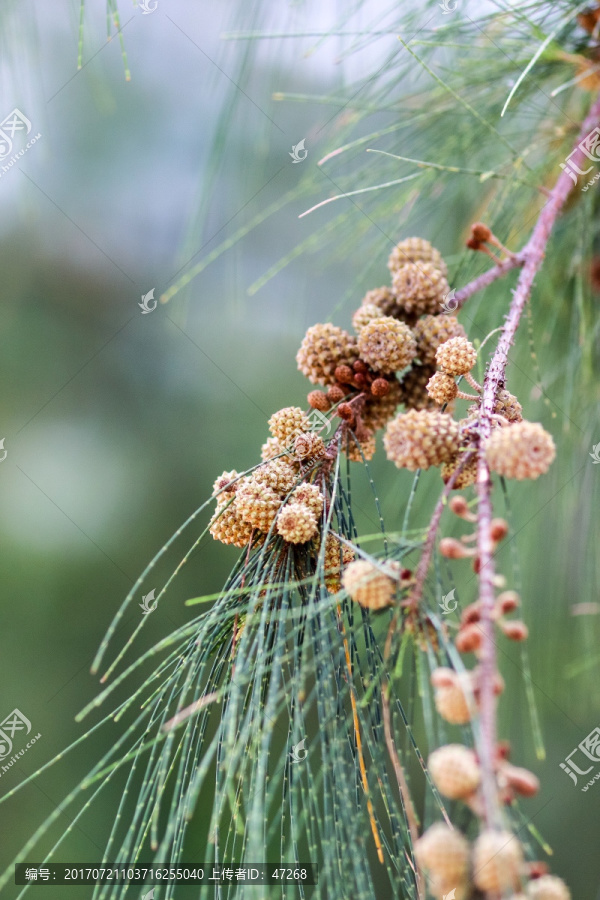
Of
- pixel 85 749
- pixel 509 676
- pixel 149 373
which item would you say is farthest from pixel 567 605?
pixel 149 373

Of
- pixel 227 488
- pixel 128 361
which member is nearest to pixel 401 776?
pixel 227 488

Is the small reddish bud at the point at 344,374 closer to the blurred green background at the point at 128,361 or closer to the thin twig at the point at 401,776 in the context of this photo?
the thin twig at the point at 401,776

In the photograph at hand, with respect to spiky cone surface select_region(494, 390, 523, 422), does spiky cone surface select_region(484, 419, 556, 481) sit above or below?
below

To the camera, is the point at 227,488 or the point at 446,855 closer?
the point at 446,855

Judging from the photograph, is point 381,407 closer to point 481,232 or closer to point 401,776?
point 481,232

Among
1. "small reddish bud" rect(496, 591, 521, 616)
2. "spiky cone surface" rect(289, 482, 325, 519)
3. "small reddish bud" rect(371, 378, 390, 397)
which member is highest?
"small reddish bud" rect(371, 378, 390, 397)

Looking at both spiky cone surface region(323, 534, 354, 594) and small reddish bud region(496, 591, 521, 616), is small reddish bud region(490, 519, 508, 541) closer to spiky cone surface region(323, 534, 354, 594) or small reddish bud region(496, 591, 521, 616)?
small reddish bud region(496, 591, 521, 616)

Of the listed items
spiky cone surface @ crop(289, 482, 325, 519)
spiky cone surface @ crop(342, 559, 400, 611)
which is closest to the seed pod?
spiky cone surface @ crop(342, 559, 400, 611)
